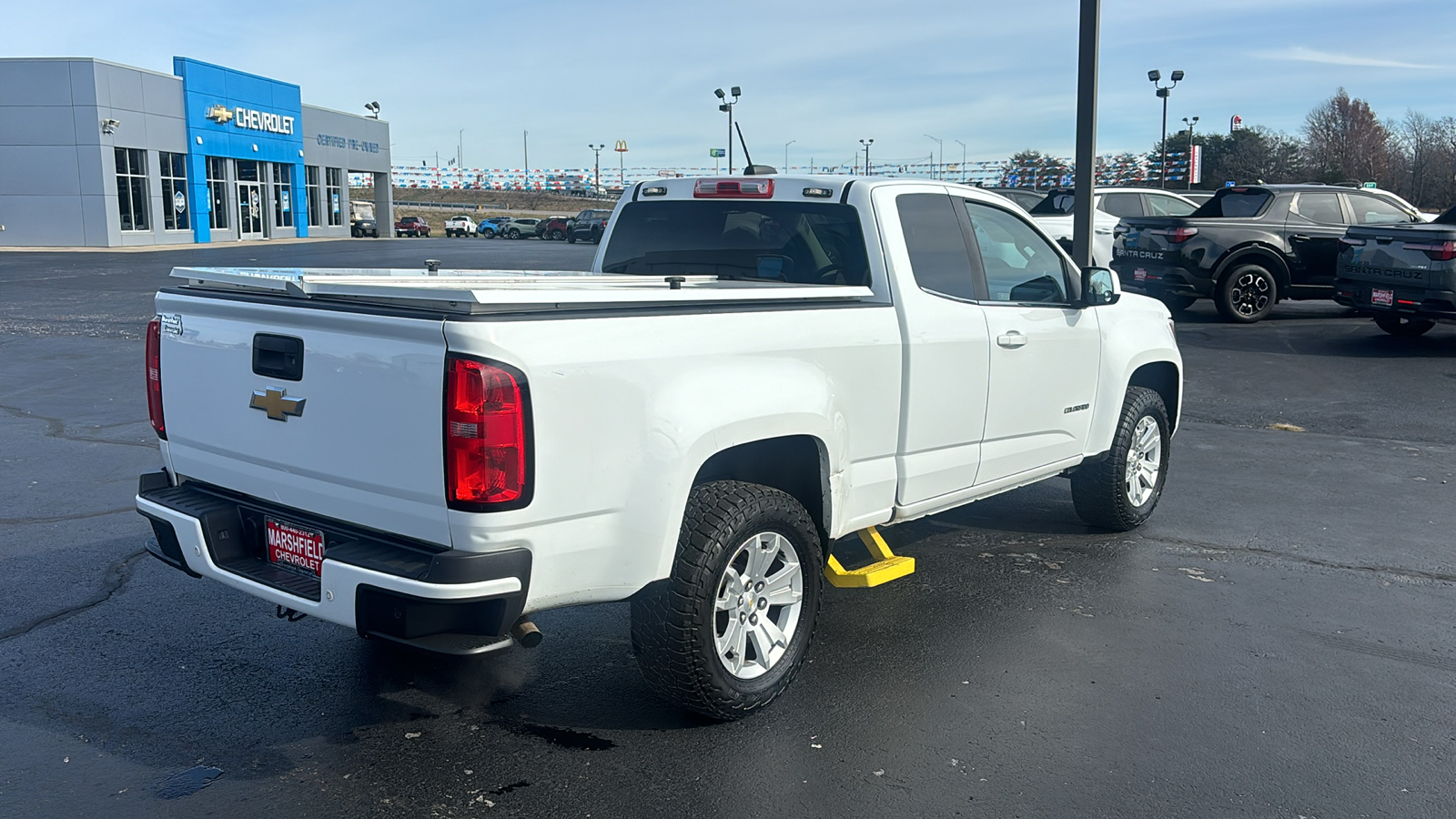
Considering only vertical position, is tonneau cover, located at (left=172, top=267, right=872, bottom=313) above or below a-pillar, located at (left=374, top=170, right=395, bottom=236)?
below

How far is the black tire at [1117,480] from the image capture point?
6266 mm

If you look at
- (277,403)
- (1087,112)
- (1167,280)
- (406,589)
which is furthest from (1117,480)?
(1167,280)

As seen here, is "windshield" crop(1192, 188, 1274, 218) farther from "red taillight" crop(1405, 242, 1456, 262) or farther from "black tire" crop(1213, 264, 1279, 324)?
"red taillight" crop(1405, 242, 1456, 262)

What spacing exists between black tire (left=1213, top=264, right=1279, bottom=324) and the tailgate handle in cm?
1454

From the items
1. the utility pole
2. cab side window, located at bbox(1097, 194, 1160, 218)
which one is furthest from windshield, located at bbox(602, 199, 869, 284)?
cab side window, located at bbox(1097, 194, 1160, 218)

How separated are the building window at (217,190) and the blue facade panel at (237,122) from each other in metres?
0.57

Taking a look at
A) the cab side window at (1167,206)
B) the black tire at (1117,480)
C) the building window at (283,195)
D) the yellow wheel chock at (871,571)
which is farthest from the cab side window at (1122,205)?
the building window at (283,195)

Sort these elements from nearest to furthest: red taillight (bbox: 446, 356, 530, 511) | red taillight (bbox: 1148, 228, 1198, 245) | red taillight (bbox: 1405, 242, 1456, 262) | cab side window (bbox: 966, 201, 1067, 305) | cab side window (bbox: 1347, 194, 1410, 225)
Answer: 1. red taillight (bbox: 446, 356, 530, 511)
2. cab side window (bbox: 966, 201, 1067, 305)
3. red taillight (bbox: 1405, 242, 1456, 262)
4. red taillight (bbox: 1148, 228, 1198, 245)
5. cab side window (bbox: 1347, 194, 1410, 225)

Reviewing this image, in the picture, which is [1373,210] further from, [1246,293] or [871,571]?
[871,571]

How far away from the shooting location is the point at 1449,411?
10.3m

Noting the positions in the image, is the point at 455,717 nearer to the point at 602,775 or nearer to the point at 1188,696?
the point at 602,775

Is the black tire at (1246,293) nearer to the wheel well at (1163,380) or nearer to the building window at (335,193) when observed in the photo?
the wheel well at (1163,380)

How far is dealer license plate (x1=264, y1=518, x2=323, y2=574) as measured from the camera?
3.70 metres

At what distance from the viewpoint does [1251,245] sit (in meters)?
15.7
